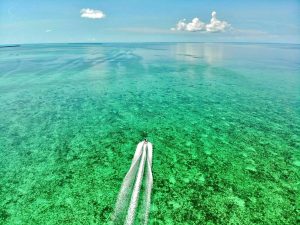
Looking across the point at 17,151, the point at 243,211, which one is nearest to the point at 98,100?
the point at 17,151

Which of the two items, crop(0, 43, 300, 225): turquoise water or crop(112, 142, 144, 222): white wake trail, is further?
crop(0, 43, 300, 225): turquoise water

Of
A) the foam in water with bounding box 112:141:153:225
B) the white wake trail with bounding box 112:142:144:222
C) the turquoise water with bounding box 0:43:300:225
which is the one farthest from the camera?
the turquoise water with bounding box 0:43:300:225

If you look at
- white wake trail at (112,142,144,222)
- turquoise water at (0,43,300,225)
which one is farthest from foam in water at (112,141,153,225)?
turquoise water at (0,43,300,225)

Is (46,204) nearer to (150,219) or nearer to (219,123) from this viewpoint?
(150,219)

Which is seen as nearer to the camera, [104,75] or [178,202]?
[178,202]

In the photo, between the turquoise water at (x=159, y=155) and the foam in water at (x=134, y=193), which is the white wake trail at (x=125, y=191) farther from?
the turquoise water at (x=159, y=155)

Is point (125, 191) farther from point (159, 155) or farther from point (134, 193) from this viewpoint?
point (159, 155)

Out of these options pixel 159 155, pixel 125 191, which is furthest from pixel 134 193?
pixel 159 155

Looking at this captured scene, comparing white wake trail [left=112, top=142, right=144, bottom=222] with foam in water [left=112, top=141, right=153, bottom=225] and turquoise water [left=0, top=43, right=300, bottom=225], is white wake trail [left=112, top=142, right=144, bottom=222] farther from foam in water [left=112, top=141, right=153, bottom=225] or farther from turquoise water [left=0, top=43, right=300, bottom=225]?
turquoise water [left=0, top=43, right=300, bottom=225]
